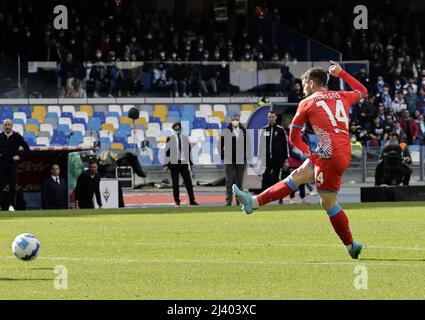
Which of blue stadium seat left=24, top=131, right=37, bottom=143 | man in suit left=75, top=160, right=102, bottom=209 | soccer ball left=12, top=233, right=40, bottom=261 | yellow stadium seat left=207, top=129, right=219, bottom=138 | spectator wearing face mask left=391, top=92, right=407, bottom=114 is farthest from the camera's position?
spectator wearing face mask left=391, top=92, right=407, bottom=114

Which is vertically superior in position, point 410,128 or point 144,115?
point 144,115

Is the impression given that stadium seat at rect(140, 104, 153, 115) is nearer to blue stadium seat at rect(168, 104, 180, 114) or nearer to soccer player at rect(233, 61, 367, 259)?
blue stadium seat at rect(168, 104, 180, 114)

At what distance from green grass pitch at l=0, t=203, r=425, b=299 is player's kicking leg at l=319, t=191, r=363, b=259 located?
0.53 ft

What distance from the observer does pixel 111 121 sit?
4238 centimetres

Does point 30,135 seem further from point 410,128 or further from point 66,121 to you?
point 410,128

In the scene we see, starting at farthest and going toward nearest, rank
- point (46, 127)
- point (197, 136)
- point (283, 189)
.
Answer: point (46, 127), point (197, 136), point (283, 189)

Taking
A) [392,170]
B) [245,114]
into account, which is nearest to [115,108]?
[245,114]

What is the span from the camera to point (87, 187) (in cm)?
2862

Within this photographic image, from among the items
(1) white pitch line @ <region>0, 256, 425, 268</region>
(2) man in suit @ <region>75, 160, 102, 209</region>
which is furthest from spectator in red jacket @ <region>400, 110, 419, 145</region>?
(1) white pitch line @ <region>0, 256, 425, 268</region>

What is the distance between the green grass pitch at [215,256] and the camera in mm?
12352

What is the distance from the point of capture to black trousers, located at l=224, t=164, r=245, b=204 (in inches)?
1141

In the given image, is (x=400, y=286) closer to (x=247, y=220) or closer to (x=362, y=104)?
(x=247, y=220)

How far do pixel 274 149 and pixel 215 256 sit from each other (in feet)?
42.1

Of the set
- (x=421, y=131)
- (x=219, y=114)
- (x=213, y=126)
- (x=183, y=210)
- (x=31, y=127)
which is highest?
(x=219, y=114)
